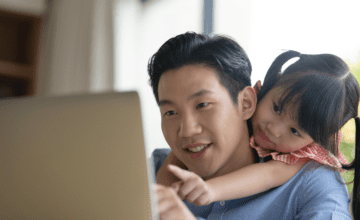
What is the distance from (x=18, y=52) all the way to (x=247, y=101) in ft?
3.59

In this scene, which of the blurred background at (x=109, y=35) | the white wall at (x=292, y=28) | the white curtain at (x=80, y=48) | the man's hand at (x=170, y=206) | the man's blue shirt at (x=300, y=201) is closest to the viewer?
the man's hand at (x=170, y=206)

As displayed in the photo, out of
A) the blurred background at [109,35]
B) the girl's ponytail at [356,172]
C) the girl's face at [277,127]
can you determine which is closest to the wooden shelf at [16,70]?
the blurred background at [109,35]

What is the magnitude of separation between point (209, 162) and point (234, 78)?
1.00 feet

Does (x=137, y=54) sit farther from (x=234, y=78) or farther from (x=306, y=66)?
(x=306, y=66)

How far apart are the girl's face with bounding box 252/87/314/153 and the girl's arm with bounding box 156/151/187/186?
Answer: 0.33 m

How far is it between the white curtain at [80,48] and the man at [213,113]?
39cm

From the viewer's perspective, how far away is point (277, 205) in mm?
1013

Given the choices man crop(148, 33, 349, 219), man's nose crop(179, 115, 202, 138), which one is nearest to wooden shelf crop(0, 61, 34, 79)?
man crop(148, 33, 349, 219)

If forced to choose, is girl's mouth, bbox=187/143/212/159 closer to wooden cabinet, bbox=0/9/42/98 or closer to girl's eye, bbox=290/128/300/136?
girl's eye, bbox=290/128/300/136

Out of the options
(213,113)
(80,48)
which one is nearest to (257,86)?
(213,113)

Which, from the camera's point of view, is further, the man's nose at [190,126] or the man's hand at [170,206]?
the man's nose at [190,126]

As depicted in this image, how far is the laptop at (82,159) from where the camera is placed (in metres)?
0.45

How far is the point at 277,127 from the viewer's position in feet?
3.33

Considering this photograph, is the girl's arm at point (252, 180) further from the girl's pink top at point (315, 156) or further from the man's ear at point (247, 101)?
the man's ear at point (247, 101)
